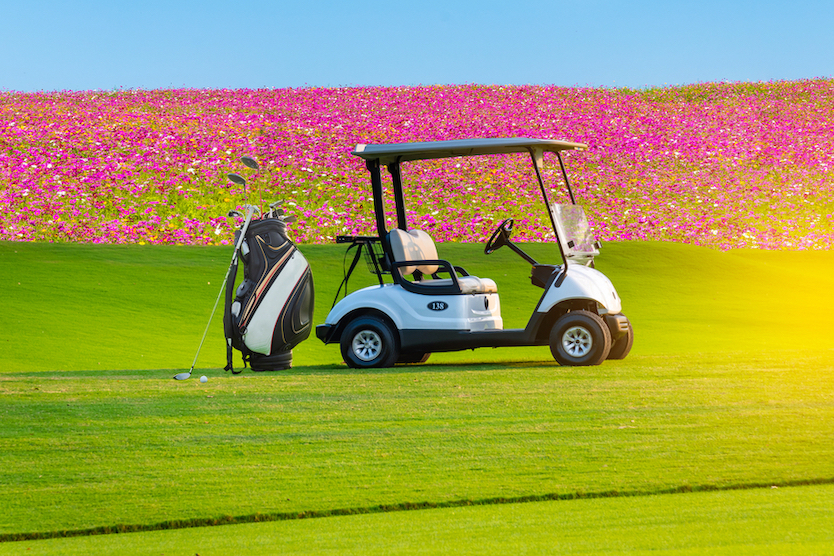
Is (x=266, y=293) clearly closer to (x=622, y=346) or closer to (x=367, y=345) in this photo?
(x=367, y=345)

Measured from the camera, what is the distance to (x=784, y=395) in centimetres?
619

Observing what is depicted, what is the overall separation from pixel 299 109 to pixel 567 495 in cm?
2072

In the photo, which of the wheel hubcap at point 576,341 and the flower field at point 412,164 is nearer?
the wheel hubcap at point 576,341

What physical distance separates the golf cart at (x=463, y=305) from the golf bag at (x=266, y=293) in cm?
47

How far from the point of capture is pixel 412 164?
1970cm

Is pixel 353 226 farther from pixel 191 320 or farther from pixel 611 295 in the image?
pixel 611 295

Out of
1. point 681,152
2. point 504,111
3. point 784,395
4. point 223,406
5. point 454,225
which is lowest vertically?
point 784,395

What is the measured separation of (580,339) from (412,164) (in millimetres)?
12743

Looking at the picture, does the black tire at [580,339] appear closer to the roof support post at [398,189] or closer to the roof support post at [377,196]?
the roof support post at [377,196]

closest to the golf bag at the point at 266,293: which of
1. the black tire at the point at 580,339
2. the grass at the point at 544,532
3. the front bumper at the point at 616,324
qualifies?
the black tire at the point at 580,339

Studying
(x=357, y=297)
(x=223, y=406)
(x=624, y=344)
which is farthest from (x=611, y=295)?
(x=223, y=406)

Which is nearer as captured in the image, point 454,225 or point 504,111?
point 454,225

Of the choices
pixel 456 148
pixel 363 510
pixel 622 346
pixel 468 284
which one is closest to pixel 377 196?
pixel 456 148

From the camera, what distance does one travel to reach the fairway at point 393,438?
3.79 m
